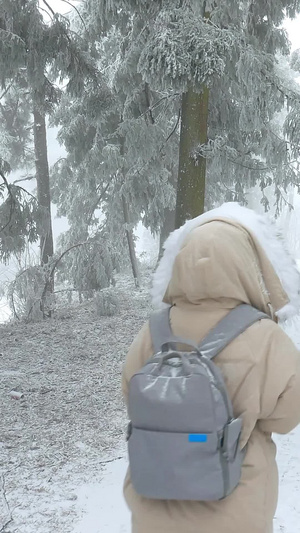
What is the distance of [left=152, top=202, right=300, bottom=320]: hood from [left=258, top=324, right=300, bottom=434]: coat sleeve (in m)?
0.20

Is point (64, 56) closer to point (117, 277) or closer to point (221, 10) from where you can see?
point (221, 10)

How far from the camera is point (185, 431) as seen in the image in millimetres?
1666

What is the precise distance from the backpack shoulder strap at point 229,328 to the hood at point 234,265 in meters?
0.05

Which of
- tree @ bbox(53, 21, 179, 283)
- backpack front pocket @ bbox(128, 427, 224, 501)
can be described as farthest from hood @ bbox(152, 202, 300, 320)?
tree @ bbox(53, 21, 179, 283)

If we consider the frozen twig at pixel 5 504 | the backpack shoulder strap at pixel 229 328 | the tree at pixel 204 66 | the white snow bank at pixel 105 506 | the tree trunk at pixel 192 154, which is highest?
the tree at pixel 204 66

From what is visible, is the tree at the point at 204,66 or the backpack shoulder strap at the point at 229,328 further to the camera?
the tree at the point at 204,66

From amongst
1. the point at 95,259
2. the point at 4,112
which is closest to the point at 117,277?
the point at 4,112

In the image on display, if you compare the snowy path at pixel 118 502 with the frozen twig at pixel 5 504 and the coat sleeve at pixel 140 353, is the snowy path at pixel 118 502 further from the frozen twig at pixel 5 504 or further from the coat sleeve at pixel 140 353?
the coat sleeve at pixel 140 353

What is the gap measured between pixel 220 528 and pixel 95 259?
9139mm

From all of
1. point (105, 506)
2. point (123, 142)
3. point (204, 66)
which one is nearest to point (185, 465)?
point (105, 506)

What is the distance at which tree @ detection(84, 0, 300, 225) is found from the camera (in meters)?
6.28

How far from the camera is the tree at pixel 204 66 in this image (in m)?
6.28

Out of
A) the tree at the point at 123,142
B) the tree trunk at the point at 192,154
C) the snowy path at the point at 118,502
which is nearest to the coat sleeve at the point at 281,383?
the snowy path at the point at 118,502

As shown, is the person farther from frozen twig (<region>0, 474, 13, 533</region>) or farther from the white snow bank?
frozen twig (<region>0, 474, 13, 533</region>)
